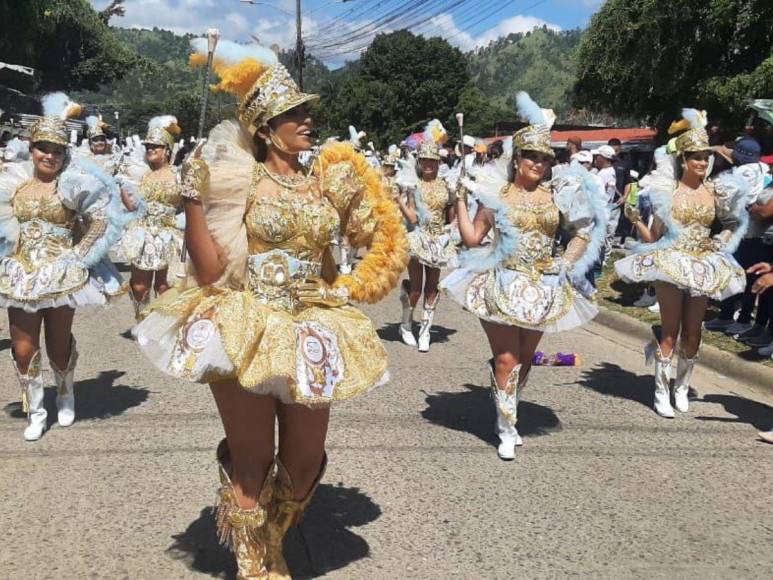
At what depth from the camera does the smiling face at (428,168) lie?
9.26 metres

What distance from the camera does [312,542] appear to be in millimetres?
4211

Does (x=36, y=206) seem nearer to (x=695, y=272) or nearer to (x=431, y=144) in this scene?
(x=431, y=144)

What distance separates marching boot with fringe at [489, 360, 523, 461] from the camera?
564 centimetres

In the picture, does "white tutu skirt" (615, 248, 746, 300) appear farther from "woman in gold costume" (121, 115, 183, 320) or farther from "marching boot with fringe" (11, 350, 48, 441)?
"woman in gold costume" (121, 115, 183, 320)

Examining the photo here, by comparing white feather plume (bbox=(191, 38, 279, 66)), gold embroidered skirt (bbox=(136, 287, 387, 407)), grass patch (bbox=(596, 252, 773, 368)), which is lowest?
grass patch (bbox=(596, 252, 773, 368))

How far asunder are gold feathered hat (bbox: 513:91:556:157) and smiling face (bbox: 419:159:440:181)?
3.41 metres

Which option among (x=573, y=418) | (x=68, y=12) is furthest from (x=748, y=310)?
(x=68, y=12)

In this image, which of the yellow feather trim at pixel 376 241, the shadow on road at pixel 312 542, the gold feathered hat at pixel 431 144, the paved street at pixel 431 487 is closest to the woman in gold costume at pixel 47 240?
the paved street at pixel 431 487

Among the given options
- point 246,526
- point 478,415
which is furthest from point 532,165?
point 246,526

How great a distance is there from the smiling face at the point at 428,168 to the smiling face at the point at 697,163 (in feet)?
10.7

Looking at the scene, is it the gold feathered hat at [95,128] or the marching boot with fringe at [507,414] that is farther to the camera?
the gold feathered hat at [95,128]

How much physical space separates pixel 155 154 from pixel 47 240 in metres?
3.12

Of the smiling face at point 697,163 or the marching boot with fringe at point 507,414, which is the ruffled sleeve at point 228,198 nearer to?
the marching boot with fringe at point 507,414

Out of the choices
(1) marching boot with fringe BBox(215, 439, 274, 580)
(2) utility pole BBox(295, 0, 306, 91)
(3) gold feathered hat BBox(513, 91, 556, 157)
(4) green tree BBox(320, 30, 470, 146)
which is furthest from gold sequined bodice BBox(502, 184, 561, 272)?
(4) green tree BBox(320, 30, 470, 146)
